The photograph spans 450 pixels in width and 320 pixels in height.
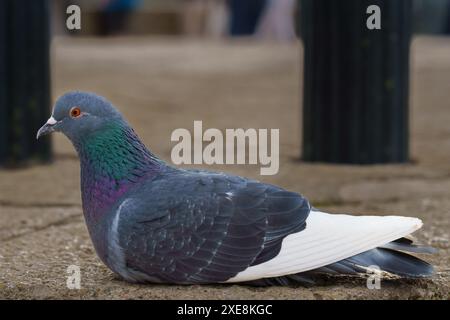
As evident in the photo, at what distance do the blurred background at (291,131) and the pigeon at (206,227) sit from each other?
0.28ft

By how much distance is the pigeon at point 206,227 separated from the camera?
9.07 ft

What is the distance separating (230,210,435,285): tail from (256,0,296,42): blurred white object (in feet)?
38.2

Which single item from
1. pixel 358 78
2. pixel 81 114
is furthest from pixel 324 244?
pixel 358 78

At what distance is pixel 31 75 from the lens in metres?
5.31

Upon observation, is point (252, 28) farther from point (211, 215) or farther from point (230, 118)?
point (211, 215)

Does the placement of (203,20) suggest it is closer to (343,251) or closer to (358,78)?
(358,78)

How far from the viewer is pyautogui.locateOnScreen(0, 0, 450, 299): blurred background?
3.32 metres

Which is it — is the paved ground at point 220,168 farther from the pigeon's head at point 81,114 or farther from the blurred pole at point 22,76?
the pigeon's head at point 81,114

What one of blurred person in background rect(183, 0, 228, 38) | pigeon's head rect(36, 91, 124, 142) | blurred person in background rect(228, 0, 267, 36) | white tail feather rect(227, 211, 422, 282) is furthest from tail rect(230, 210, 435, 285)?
blurred person in background rect(183, 0, 228, 38)

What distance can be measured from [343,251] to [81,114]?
90 cm

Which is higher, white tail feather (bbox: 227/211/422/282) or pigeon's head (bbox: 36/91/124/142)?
pigeon's head (bbox: 36/91/124/142)

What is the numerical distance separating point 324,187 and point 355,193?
0.18 m

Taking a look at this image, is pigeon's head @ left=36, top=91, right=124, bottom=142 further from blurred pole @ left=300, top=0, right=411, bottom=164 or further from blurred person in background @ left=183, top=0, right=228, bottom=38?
blurred person in background @ left=183, top=0, right=228, bottom=38

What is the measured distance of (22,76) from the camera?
17.4ft
